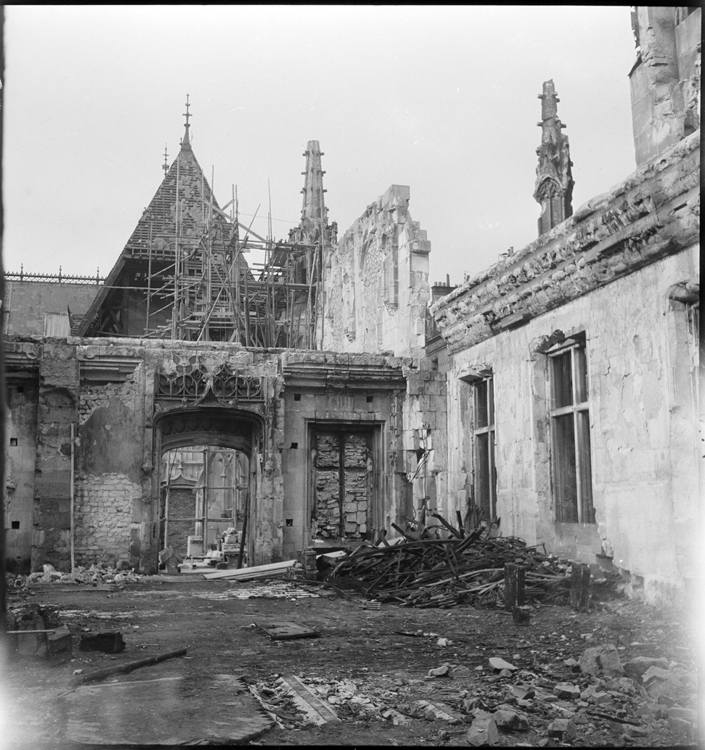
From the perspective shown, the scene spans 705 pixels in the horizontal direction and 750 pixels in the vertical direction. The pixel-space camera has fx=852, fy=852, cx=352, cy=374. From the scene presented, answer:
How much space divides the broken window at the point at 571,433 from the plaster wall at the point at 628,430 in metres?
0.17

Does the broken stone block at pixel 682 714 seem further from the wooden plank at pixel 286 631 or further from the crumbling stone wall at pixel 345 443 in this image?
the crumbling stone wall at pixel 345 443

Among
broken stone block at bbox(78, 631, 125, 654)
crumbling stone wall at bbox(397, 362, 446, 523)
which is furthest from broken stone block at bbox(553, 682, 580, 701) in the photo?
crumbling stone wall at bbox(397, 362, 446, 523)

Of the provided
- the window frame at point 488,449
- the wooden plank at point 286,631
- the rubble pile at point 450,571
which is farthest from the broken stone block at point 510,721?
the window frame at point 488,449

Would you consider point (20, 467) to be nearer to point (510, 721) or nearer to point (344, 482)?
point (344, 482)

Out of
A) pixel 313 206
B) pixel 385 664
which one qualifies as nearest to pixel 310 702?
pixel 385 664

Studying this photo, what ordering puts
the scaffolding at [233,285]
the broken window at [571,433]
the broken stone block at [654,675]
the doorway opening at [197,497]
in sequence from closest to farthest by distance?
1. the broken stone block at [654,675]
2. the broken window at [571,433]
3. the scaffolding at [233,285]
4. the doorway opening at [197,497]

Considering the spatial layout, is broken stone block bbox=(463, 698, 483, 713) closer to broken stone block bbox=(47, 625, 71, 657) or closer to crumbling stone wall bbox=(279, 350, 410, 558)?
broken stone block bbox=(47, 625, 71, 657)

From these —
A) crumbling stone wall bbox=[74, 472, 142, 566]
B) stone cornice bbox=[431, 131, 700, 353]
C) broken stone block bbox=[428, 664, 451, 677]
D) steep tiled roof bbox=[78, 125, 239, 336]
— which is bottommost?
broken stone block bbox=[428, 664, 451, 677]

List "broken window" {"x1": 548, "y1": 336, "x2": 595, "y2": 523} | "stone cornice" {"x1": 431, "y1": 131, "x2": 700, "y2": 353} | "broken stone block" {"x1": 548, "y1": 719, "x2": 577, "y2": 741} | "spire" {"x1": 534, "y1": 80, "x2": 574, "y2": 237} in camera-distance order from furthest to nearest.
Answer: "spire" {"x1": 534, "y1": 80, "x2": 574, "y2": 237}, "broken window" {"x1": 548, "y1": 336, "x2": 595, "y2": 523}, "stone cornice" {"x1": 431, "y1": 131, "x2": 700, "y2": 353}, "broken stone block" {"x1": 548, "y1": 719, "x2": 577, "y2": 741}

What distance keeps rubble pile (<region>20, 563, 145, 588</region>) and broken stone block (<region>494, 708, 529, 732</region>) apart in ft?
31.8

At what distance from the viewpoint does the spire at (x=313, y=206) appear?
2653cm

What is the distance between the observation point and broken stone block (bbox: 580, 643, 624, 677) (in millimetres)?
5781

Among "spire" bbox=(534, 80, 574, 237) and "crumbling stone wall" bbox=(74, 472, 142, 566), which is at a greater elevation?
"spire" bbox=(534, 80, 574, 237)

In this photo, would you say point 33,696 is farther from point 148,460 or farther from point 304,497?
point 304,497
